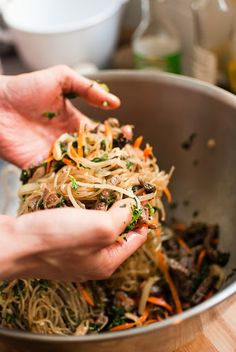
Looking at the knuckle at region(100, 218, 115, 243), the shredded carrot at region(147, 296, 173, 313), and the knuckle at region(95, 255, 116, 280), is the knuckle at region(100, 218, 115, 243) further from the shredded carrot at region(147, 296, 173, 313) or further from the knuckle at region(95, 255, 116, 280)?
the shredded carrot at region(147, 296, 173, 313)

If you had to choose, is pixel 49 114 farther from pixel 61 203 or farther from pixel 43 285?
pixel 43 285

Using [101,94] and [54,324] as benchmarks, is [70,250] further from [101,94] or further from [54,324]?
[101,94]

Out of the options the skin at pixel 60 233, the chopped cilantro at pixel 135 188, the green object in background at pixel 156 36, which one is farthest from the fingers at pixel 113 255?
the green object in background at pixel 156 36

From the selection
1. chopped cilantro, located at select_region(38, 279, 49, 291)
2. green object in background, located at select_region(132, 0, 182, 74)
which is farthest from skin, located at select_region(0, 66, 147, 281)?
green object in background, located at select_region(132, 0, 182, 74)

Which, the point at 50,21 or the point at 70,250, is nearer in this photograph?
the point at 70,250

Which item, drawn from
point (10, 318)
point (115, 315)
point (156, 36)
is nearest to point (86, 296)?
point (115, 315)

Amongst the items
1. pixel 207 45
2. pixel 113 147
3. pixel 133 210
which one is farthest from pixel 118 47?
pixel 133 210

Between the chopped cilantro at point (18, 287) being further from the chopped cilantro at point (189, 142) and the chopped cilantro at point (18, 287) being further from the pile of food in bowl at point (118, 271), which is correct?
the chopped cilantro at point (189, 142)
